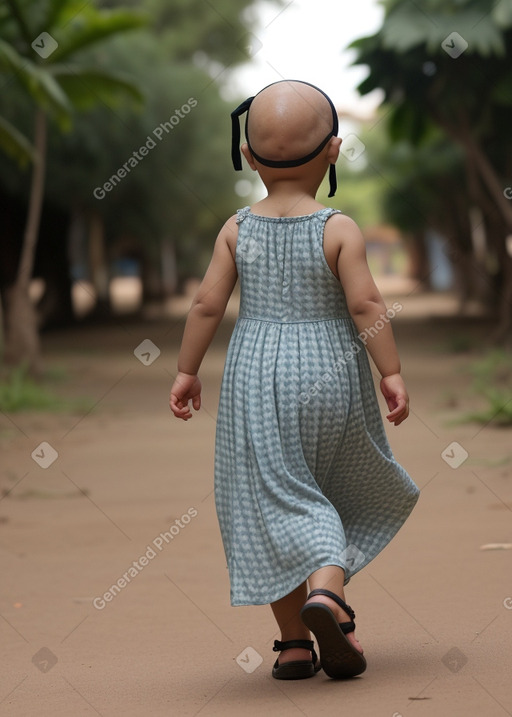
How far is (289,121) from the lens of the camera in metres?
3.61

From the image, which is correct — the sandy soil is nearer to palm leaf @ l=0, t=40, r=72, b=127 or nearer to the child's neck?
the child's neck

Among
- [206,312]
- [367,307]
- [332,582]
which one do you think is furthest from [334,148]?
[332,582]

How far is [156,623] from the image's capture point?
4.37 m

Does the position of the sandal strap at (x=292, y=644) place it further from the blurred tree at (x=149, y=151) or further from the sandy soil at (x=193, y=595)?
the blurred tree at (x=149, y=151)

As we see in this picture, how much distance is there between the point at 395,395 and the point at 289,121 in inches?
35.4

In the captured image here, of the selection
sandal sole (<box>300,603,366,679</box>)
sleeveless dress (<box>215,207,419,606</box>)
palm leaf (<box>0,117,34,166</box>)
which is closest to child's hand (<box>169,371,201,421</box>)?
sleeveless dress (<box>215,207,419,606</box>)

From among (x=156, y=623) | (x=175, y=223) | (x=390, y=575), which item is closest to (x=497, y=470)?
(x=390, y=575)

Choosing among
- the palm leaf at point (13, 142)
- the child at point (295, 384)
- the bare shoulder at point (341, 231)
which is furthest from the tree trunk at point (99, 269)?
the bare shoulder at point (341, 231)

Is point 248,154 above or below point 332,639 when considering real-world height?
above

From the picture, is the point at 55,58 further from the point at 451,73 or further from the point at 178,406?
the point at 178,406

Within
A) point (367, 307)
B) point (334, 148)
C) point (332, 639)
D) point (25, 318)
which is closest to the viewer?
point (332, 639)

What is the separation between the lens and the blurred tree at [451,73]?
1298cm

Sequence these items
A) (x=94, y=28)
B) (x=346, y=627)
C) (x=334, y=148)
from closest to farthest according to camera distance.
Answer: (x=346, y=627), (x=334, y=148), (x=94, y=28)

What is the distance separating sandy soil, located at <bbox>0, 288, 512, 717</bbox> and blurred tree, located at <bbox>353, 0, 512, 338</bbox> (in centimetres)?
536
